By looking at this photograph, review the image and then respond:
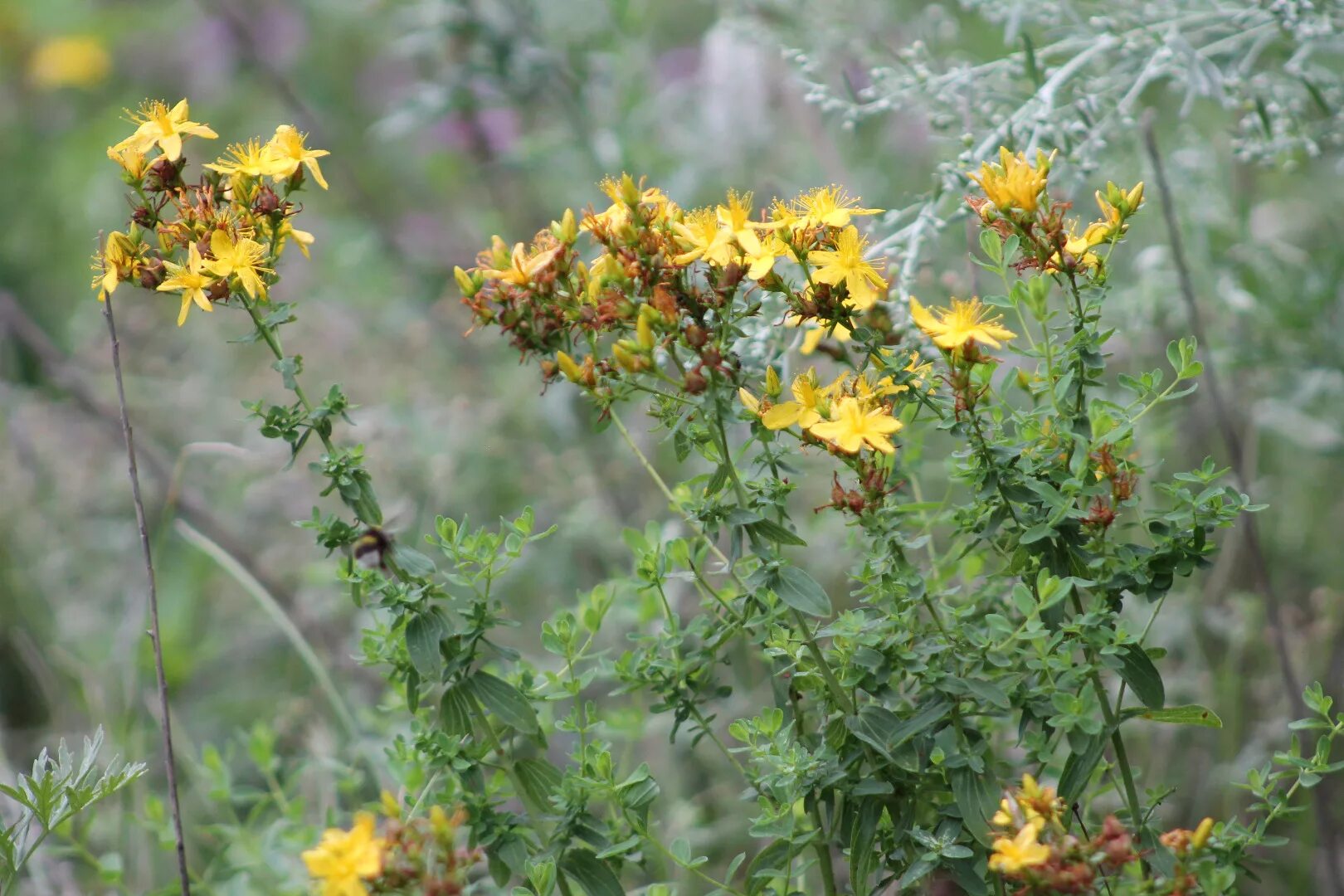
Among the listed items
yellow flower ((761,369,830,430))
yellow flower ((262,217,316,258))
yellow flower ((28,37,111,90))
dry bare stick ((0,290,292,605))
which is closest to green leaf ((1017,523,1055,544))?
yellow flower ((761,369,830,430))

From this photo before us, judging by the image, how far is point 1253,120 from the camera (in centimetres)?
167

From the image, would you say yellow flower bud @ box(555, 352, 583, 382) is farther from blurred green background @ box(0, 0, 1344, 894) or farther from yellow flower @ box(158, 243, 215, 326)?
blurred green background @ box(0, 0, 1344, 894)

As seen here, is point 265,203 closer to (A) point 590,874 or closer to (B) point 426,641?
(B) point 426,641

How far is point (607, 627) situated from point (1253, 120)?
143 centimetres

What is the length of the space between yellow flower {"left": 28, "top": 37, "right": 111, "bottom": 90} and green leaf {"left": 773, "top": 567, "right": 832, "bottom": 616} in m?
3.62

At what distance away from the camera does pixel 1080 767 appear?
106 centimetres

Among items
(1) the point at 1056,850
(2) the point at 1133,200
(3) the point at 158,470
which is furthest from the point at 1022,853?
(3) the point at 158,470

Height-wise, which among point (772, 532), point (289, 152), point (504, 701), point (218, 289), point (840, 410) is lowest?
point (504, 701)

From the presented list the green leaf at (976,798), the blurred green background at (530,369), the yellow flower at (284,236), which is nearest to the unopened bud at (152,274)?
the yellow flower at (284,236)

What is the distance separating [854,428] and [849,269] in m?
0.15

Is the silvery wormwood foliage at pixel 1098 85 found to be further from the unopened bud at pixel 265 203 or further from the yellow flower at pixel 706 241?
the unopened bud at pixel 265 203

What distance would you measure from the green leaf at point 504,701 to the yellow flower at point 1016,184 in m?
0.64

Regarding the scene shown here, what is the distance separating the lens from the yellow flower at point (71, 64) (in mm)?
3770

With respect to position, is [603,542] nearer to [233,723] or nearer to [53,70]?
[233,723]
